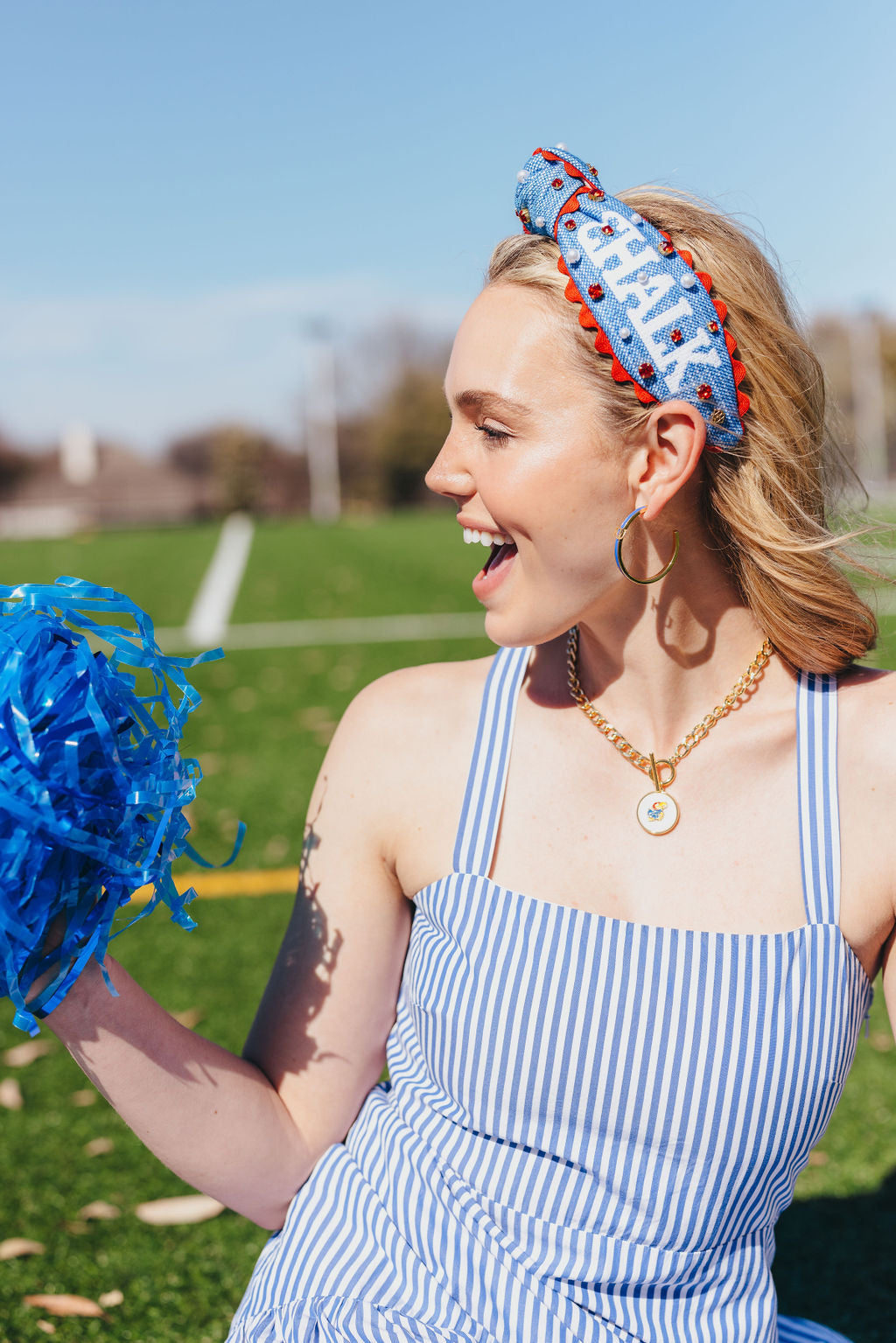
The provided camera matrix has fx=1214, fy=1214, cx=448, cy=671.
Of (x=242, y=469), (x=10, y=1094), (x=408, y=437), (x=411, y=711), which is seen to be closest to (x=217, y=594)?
(x=10, y=1094)

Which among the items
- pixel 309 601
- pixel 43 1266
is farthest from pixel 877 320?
pixel 43 1266

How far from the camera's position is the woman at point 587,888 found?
1553 mm

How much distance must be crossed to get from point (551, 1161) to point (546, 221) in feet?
4.16

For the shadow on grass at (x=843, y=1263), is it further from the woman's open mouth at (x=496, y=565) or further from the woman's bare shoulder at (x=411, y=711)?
the woman's open mouth at (x=496, y=565)

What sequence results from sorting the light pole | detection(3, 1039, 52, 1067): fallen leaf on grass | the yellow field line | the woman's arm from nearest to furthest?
1. the woman's arm
2. detection(3, 1039, 52, 1067): fallen leaf on grass
3. the yellow field line
4. the light pole

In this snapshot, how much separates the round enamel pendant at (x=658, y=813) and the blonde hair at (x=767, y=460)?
28 centimetres

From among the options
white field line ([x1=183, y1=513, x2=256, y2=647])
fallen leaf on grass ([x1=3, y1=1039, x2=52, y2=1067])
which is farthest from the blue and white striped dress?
white field line ([x1=183, y1=513, x2=256, y2=647])

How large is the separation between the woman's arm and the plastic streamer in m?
0.35

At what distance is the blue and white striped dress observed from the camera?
154cm

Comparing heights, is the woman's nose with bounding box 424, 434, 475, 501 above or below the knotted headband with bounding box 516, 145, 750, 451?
below

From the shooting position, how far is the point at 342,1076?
5.84ft

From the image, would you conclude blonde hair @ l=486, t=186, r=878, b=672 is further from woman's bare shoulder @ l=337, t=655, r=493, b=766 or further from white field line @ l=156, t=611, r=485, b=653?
white field line @ l=156, t=611, r=485, b=653

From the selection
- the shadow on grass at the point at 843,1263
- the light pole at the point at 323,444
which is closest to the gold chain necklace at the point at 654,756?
the shadow on grass at the point at 843,1263

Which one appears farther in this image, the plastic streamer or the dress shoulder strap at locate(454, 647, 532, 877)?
the dress shoulder strap at locate(454, 647, 532, 877)
